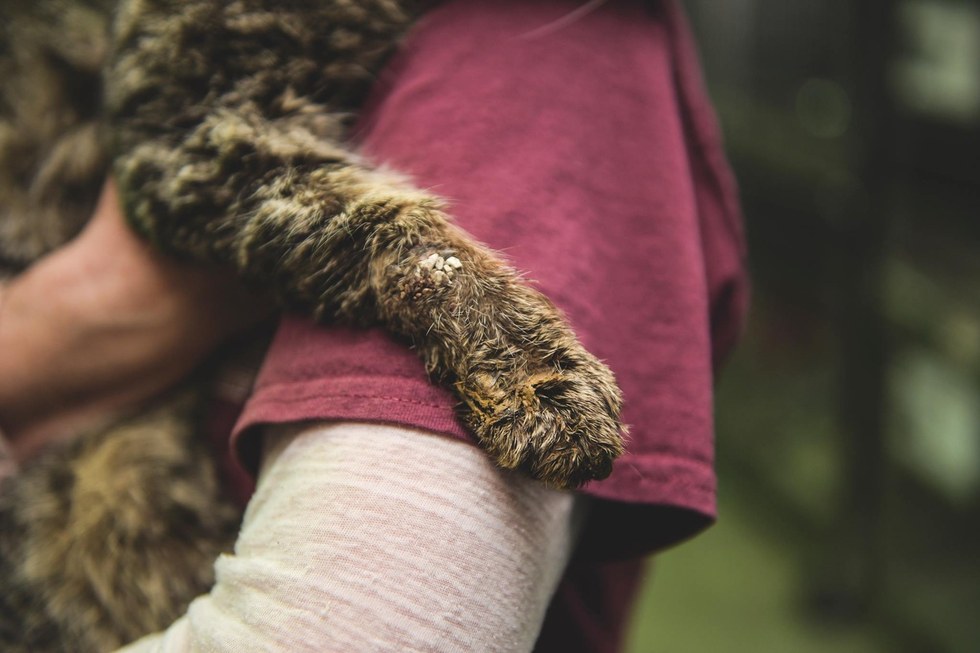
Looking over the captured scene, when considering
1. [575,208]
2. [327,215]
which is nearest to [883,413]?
[575,208]

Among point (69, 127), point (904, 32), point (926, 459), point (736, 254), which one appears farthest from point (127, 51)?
point (926, 459)

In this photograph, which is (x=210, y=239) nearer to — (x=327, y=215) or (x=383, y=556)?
(x=327, y=215)

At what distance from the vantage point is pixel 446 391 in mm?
530

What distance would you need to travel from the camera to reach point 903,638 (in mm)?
2346

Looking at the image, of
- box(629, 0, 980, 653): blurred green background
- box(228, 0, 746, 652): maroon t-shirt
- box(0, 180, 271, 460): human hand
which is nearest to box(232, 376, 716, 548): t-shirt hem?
box(228, 0, 746, 652): maroon t-shirt

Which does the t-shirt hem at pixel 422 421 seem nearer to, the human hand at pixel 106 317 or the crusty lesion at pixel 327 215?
the crusty lesion at pixel 327 215

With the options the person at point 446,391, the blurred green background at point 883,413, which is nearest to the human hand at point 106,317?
the person at point 446,391

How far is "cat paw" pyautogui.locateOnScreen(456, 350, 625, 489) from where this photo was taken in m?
0.51

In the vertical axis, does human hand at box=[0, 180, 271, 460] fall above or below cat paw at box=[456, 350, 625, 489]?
below

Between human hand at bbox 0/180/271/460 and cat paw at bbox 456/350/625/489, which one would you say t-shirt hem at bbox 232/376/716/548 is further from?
human hand at bbox 0/180/271/460

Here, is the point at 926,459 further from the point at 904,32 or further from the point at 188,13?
the point at 188,13

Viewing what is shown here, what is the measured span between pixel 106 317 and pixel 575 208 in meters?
0.46

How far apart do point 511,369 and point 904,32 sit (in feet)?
7.93

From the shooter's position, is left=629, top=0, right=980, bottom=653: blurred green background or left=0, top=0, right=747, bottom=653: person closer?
left=0, top=0, right=747, bottom=653: person
